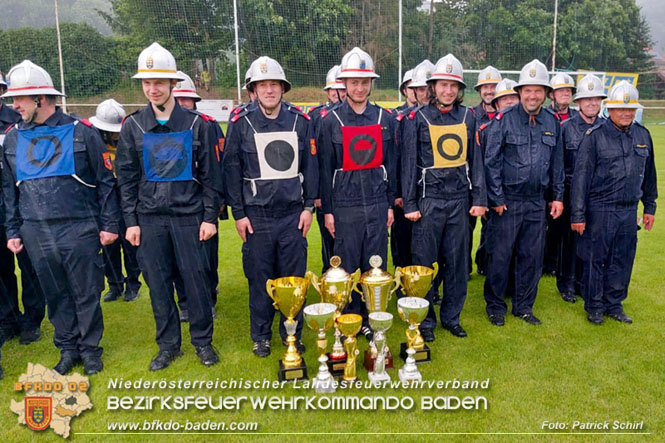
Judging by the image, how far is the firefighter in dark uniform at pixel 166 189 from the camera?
12.5ft

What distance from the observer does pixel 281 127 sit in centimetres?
407

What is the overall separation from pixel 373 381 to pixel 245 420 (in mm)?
967

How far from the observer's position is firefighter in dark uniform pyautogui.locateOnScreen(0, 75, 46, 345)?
4668mm

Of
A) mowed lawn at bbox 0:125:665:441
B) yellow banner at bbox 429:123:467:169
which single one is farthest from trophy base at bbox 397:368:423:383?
yellow banner at bbox 429:123:467:169

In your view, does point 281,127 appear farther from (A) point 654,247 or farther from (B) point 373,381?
(A) point 654,247

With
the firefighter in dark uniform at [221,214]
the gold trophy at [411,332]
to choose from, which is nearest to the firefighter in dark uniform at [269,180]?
the firefighter in dark uniform at [221,214]

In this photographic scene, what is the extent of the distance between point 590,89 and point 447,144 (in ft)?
7.30

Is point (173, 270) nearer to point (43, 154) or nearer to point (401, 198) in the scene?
point (43, 154)

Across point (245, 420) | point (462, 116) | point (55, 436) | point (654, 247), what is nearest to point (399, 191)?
point (462, 116)

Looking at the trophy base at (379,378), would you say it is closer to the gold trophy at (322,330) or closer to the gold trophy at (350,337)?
the gold trophy at (350,337)

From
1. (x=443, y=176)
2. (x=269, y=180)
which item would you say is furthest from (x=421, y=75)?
(x=269, y=180)

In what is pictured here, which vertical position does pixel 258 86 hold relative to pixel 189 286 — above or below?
above

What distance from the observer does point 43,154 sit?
12.4ft

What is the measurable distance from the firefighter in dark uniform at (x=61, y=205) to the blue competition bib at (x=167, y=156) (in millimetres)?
407
